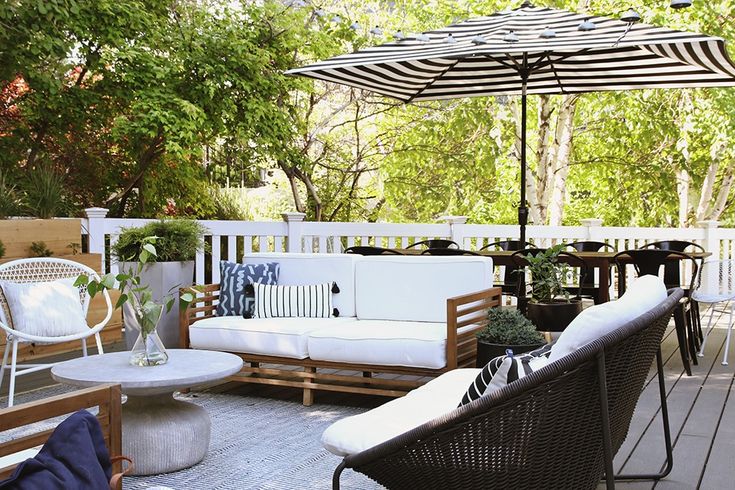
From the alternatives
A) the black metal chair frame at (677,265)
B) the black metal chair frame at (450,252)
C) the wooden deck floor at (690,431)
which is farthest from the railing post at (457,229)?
the wooden deck floor at (690,431)

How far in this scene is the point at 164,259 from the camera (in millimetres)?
5332

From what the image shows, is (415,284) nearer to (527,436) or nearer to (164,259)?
(164,259)

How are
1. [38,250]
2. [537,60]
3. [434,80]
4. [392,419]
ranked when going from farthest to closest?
[434,80], [537,60], [38,250], [392,419]

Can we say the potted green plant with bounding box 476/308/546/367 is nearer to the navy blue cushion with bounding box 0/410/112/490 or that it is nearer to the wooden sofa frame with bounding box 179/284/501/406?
the wooden sofa frame with bounding box 179/284/501/406

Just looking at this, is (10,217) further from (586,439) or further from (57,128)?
(586,439)

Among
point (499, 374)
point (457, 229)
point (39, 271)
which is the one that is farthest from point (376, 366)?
point (457, 229)

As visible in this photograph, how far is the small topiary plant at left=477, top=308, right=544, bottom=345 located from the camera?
13.2ft

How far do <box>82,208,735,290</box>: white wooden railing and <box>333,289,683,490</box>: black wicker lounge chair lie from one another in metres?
4.44

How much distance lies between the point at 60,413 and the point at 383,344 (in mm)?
2465

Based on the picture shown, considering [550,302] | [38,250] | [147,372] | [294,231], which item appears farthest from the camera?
[294,231]

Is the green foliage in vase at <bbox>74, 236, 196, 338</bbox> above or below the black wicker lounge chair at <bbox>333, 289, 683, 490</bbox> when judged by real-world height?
above

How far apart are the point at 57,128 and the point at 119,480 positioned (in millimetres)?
7711

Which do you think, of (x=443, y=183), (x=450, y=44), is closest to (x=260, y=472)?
(x=450, y=44)

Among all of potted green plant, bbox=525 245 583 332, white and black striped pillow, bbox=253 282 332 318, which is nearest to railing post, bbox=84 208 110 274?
white and black striped pillow, bbox=253 282 332 318
